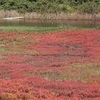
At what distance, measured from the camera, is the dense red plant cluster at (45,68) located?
597 inches

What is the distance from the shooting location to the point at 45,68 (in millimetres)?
22656

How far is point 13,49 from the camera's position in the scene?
3209cm

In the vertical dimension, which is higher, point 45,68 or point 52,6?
point 45,68

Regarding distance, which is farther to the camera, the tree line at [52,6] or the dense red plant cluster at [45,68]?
the tree line at [52,6]

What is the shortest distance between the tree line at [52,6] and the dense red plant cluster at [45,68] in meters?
40.9

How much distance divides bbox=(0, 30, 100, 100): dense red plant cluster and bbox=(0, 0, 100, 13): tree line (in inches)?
1610

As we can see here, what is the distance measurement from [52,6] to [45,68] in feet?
204

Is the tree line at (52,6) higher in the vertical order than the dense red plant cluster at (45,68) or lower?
lower

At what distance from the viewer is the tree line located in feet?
269

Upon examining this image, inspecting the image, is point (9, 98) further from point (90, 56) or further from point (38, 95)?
point (90, 56)

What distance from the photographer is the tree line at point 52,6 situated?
81875 mm

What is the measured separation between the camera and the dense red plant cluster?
49.8 ft

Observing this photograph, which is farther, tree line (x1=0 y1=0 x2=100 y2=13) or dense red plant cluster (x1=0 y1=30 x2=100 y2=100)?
tree line (x1=0 y1=0 x2=100 y2=13)

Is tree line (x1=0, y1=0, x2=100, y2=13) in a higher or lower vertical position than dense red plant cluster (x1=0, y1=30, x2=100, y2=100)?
lower
